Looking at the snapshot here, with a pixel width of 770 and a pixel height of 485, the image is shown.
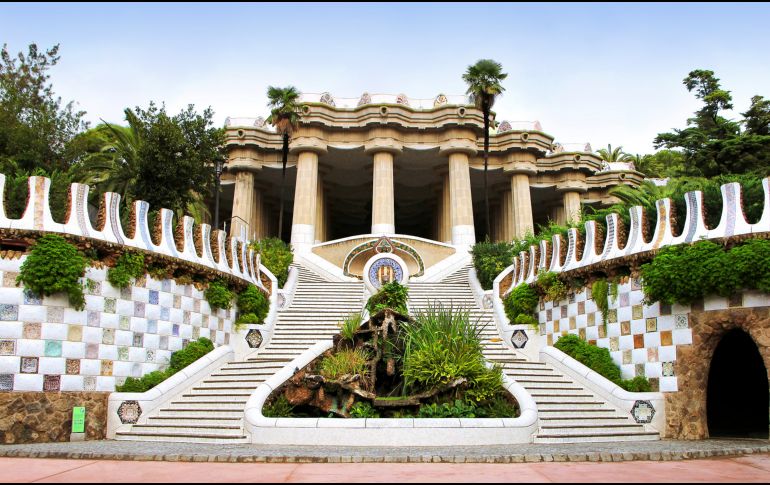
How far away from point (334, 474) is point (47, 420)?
8.19m

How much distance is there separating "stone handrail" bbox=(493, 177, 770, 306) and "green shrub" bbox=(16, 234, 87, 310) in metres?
13.0

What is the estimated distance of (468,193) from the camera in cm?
4228

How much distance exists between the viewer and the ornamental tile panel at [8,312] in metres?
14.2

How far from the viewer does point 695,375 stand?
1512 centimetres

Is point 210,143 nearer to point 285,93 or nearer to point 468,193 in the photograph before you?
point 285,93

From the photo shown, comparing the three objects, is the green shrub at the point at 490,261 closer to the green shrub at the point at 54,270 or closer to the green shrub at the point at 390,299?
the green shrub at the point at 390,299

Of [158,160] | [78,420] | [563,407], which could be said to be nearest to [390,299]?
[563,407]

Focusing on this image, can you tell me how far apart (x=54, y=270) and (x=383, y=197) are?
2796 cm

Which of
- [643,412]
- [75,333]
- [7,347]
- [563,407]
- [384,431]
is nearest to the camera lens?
[384,431]

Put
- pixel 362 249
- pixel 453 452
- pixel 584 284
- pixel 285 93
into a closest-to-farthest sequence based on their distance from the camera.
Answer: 1. pixel 453 452
2. pixel 584 284
3. pixel 362 249
4. pixel 285 93

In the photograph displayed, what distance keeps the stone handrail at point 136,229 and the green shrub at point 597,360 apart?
9963 millimetres

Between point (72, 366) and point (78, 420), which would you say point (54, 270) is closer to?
point (72, 366)

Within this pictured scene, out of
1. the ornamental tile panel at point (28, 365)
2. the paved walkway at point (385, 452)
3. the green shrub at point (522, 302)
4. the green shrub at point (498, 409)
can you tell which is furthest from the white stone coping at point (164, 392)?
the green shrub at point (522, 302)

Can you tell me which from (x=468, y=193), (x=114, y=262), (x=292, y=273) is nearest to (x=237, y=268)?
(x=114, y=262)
